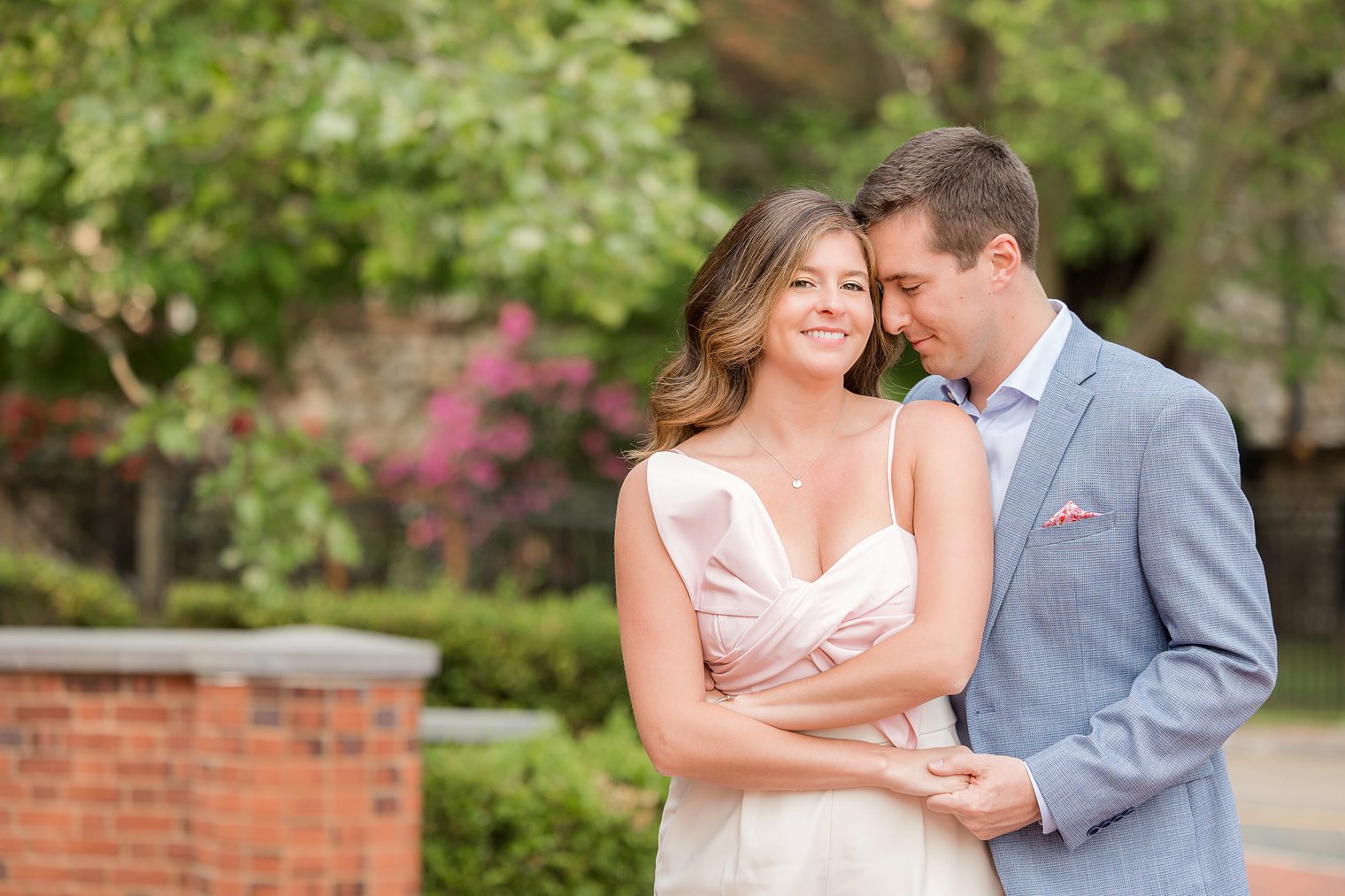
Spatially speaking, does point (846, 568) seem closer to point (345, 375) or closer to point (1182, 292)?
point (1182, 292)

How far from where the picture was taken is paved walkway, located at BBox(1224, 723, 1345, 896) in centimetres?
873

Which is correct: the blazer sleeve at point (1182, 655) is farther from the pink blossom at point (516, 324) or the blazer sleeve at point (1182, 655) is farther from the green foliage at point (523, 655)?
the pink blossom at point (516, 324)

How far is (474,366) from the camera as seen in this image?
622 inches

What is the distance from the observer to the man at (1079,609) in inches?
95.7

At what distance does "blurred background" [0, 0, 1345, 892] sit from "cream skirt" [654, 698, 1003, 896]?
1.13m

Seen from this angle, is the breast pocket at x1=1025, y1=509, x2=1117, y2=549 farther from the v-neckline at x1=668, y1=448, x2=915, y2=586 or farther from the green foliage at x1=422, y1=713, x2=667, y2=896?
the green foliage at x1=422, y1=713, x2=667, y2=896

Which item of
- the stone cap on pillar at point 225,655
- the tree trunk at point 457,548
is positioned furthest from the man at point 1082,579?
the tree trunk at point 457,548

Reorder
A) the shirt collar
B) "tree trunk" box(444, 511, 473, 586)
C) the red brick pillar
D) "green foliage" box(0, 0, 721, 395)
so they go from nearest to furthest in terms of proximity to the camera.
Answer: the shirt collar < the red brick pillar < "green foliage" box(0, 0, 721, 395) < "tree trunk" box(444, 511, 473, 586)

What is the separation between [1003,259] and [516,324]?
13022mm

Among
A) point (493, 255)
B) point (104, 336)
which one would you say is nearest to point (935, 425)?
point (493, 255)

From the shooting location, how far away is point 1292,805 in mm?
11195

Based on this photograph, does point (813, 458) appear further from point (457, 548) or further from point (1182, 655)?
point (457, 548)

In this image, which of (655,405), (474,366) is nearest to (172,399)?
(655,405)

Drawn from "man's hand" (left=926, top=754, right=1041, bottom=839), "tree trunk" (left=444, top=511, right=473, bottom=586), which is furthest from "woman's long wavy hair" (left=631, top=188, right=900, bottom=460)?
"tree trunk" (left=444, top=511, right=473, bottom=586)
